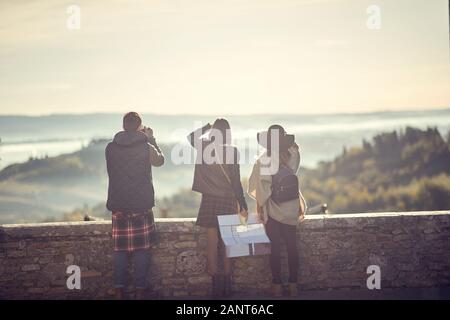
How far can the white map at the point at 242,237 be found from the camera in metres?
7.62

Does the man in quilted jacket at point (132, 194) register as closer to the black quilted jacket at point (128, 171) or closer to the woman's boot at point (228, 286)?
the black quilted jacket at point (128, 171)

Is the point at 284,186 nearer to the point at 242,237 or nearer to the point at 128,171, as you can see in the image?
the point at 242,237

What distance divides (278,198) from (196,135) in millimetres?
1076

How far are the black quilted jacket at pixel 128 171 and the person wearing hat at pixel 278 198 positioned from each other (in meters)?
1.18

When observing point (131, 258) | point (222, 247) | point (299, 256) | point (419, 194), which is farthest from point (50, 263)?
point (419, 194)

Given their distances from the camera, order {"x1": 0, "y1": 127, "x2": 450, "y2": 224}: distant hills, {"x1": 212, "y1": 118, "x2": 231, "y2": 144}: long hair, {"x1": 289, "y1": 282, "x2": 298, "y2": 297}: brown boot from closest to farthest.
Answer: {"x1": 212, "y1": 118, "x2": 231, "y2": 144}: long hair < {"x1": 289, "y1": 282, "x2": 298, "y2": 297}: brown boot < {"x1": 0, "y1": 127, "x2": 450, "y2": 224}: distant hills

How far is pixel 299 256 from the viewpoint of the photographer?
27.0 ft

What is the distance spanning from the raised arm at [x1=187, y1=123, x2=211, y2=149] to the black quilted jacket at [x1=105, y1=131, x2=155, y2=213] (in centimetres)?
47

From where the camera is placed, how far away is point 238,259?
26.8ft

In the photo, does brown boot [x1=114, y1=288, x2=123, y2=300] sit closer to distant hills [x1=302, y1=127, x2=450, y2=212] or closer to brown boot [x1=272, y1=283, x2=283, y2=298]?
brown boot [x1=272, y1=283, x2=283, y2=298]

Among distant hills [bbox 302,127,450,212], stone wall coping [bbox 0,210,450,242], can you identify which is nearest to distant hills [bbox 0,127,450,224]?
distant hills [bbox 302,127,450,212]

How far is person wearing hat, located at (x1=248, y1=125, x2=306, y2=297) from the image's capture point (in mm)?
7777

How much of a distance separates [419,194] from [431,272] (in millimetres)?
55419

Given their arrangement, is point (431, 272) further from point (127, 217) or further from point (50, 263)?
point (50, 263)
